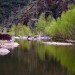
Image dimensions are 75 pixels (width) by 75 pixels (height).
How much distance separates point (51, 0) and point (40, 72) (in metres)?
130

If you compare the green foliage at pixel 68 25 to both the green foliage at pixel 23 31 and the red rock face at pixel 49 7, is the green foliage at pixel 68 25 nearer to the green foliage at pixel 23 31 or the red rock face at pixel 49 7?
the green foliage at pixel 23 31

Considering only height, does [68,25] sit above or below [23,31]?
above

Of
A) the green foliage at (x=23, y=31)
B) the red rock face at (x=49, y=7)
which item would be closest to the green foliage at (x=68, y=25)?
the green foliage at (x=23, y=31)

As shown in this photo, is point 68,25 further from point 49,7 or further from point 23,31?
point 49,7

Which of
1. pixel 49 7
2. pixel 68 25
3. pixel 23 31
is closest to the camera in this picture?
pixel 68 25

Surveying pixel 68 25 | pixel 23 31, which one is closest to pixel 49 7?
pixel 23 31

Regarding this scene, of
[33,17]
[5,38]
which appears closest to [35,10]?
[33,17]

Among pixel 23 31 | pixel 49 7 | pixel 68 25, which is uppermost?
pixel 49 7

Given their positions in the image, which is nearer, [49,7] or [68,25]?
[68,25]

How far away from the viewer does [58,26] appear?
108062mm

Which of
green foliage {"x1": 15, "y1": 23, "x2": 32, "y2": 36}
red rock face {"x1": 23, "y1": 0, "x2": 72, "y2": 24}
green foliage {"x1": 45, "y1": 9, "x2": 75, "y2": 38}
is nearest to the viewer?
green foliage {"x1": 45, "y1": 9, "x2": 75, "y2": 38}

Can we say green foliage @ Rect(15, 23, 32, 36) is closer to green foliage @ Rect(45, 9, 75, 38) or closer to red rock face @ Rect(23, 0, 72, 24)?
red rock face @ Rect(23, 0, 72, 24)

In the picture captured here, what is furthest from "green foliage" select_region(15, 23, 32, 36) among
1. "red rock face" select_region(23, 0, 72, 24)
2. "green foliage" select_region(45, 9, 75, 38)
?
"green foliage" select_region(45, 9, 75, 38)

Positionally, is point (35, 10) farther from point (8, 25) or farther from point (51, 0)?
point (8, 25)
